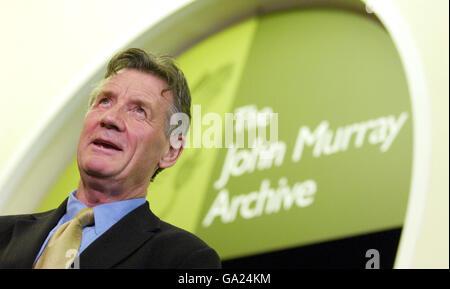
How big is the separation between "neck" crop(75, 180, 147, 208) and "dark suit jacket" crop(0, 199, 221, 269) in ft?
0.09

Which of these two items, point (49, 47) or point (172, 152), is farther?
point (49, 47)

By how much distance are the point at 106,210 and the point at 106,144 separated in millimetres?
99

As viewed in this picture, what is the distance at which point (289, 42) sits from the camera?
76.4 inches

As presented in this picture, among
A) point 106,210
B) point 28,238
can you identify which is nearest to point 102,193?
point 106,210

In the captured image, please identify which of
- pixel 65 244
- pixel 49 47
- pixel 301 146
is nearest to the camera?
pixel 65 244

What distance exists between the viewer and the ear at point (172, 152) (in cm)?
93

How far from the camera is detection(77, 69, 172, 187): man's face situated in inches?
33.3

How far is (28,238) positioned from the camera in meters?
0.88

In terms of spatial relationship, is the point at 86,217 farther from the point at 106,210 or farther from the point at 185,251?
the point at 185,251

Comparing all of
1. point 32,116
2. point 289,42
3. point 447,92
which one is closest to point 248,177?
point 289,42

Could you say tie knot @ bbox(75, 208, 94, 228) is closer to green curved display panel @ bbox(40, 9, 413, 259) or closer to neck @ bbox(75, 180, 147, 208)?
neck @ bbox(75, 180, 147, 208)

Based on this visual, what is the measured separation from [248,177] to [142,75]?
98cm
